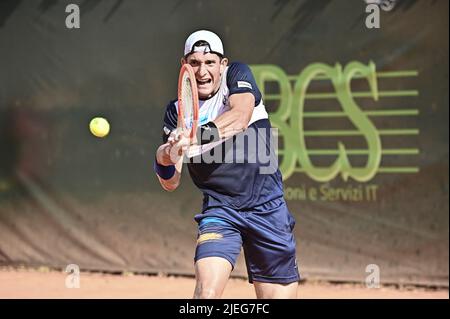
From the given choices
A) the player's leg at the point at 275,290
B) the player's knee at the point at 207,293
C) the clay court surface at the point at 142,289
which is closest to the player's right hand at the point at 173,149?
the player's knee at the point at 207,293

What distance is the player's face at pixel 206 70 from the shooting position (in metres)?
3.96

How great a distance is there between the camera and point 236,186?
4.02m

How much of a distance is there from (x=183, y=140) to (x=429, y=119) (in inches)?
144

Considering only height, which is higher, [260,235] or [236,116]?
[236,116]

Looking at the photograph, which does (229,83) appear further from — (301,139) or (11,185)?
(11,185)

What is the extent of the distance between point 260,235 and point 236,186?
0.27m

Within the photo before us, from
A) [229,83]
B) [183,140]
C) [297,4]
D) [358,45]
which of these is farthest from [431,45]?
[183,140]

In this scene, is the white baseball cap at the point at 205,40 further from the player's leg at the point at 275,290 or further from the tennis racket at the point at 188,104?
the player's leg at the point at 275,290

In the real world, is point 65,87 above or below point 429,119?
above

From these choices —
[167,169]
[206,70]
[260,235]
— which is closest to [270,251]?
[260,235]

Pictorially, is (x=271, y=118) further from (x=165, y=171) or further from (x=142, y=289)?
(x=165, y=171)

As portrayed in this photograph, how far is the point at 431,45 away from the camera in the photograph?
680cm

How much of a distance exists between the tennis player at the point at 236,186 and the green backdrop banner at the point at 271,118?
3.01 metres

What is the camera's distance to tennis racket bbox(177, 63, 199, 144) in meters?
3.77
